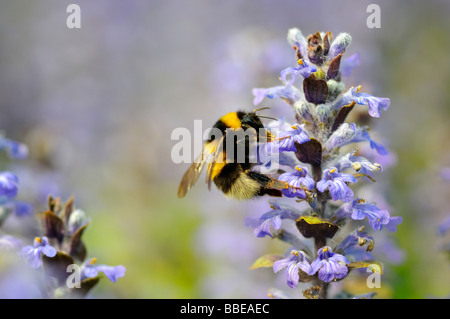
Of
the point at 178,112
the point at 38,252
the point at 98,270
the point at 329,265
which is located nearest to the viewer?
the point at 329,265

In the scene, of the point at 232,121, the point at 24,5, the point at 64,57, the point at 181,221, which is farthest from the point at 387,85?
the point at 24,5

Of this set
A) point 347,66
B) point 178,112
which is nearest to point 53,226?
point 347,66

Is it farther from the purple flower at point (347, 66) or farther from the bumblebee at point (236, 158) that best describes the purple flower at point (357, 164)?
the purple flower at point (347, 66)

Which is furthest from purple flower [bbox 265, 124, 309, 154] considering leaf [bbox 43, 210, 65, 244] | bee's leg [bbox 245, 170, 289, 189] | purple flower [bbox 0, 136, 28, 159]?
purple flower [bbox 0, 136, 28, 159]

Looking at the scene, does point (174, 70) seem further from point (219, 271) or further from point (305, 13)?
point (219, 271)

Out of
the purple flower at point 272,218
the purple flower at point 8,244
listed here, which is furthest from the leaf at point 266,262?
the purple flower at point 8,244

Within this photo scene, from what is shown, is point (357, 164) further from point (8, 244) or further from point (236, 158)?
point (8, 244)

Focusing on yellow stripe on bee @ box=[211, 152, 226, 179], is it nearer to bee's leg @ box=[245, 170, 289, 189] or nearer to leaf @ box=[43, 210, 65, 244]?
bee's leg @ box=[245, 170, 289, 189]

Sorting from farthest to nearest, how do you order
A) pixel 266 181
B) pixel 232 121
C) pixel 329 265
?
pixel 232 121, pixel 266 181, pixel 329 265
